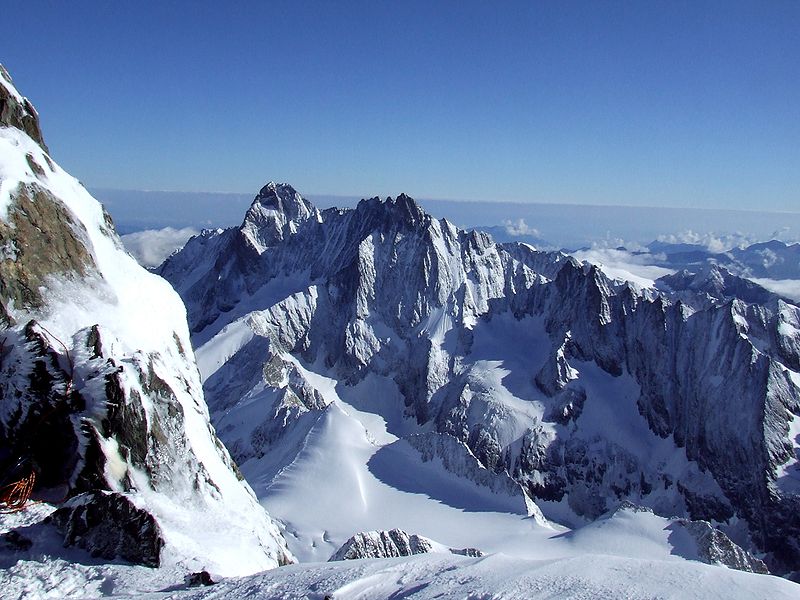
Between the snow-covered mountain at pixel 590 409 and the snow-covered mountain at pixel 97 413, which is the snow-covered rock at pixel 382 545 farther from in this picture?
the snow-covered mountain at pixel 590 409

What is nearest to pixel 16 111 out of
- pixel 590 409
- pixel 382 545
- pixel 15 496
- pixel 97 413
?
pixel 97 413

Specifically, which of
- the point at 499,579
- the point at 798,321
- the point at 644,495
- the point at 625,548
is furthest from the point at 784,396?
the point at 499,579

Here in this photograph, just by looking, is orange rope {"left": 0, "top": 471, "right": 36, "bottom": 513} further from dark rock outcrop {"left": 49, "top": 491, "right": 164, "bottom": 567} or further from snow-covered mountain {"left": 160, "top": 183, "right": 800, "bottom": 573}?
snow-covered mountain {"left": 160, "top": 183, "right": 800, "bottom": 573}

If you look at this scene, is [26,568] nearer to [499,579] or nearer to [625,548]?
[499,579]

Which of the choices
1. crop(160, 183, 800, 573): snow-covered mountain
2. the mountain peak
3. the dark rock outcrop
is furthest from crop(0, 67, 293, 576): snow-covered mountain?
crop(160, 183, 800, 573): snow-covered mountain

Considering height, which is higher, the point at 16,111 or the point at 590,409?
the point at 16,111

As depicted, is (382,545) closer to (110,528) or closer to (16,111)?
(110,528)
